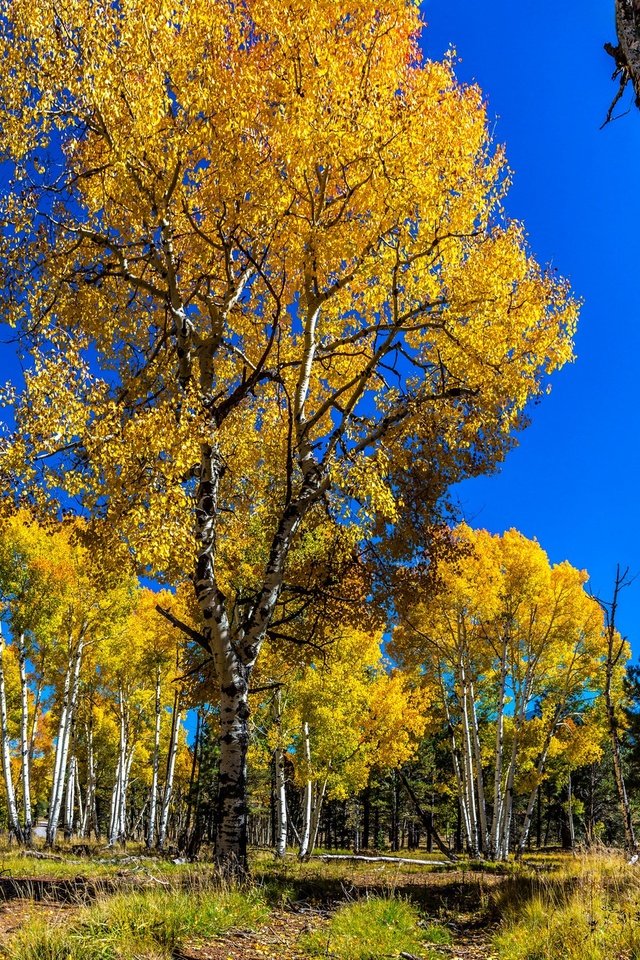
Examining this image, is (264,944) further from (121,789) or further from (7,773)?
(121,789)

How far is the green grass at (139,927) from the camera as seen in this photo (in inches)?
146

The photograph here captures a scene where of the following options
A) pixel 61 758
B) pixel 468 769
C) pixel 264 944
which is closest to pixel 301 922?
pixel 264 944

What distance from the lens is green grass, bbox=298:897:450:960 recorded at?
4.41m

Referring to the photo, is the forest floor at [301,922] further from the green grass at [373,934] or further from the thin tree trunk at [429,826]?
the thin tree trunk at [429,826]

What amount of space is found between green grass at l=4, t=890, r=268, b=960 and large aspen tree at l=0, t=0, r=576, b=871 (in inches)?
47.1

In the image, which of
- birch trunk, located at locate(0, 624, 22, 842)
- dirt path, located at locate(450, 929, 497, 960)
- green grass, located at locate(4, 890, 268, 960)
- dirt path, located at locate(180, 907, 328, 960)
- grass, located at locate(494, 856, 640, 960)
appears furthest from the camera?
birch trunk, located at locate(0, 624, 22, 842)

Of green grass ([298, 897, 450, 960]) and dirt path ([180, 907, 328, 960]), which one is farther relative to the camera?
green grass ([298, 897, 450, 960])

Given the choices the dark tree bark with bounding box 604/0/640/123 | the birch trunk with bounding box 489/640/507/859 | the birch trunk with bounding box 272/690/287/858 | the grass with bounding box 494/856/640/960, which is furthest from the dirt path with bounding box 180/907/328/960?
the birch trunk with bounding box 489/640/507/859

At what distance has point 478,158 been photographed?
775 centimetres

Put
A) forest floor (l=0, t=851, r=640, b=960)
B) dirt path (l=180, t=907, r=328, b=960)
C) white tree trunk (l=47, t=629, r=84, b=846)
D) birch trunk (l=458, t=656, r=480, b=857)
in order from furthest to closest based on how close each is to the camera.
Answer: white tree trunk (l=47, t=629, r=84, b=846)
birch trunk (l=458, t=656, r=480, b=857)
dirt path (l=180, t=907, r=328, b=960)
forest floor (l=0, t=851, r=640, b=960)

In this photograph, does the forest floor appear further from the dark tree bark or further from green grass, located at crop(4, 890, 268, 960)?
the dark tree bark

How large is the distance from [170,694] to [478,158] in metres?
22.5

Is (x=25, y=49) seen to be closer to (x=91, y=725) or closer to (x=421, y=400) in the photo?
(x=421, y=400)

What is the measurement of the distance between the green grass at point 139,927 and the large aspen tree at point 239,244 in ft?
3.92
